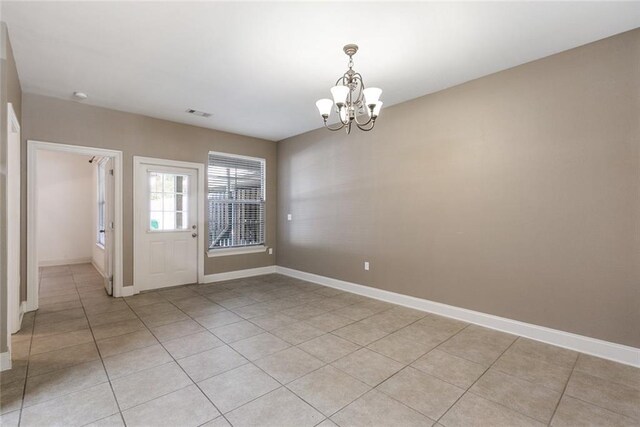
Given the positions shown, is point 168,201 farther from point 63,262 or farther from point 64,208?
point 63,262

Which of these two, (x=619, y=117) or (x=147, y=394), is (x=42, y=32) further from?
(x=619, y=117)

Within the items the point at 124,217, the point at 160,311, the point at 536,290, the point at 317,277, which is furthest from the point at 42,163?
the point at 536,290

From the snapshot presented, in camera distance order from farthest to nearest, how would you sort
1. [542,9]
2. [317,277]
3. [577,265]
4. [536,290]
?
[317,277]
[536,290]
[577,265]
[542,9]

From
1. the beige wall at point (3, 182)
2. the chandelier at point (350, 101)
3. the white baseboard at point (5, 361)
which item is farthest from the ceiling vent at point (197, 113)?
the white baseboard at point (5, 361)

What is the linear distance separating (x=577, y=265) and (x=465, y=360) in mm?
1354

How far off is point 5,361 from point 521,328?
179 inches

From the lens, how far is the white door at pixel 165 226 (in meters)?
4.64

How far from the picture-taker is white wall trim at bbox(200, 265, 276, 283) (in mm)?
5324

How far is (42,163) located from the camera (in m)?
Result: 6.58

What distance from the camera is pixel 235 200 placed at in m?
5.73

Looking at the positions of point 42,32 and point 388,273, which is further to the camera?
point 388,273

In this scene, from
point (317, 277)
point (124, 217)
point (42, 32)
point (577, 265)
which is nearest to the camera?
point (42, 32)

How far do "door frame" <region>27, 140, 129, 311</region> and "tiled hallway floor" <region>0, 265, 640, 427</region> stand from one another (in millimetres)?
454

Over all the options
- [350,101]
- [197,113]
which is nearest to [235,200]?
[197,113]
